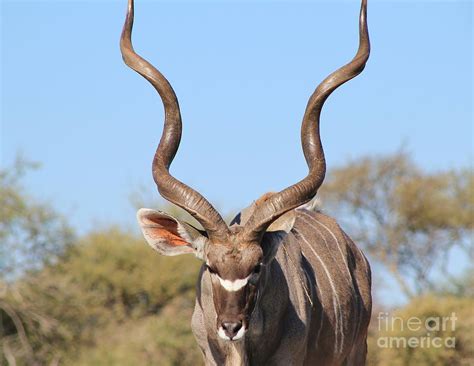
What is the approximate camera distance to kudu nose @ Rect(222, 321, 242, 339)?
566cm

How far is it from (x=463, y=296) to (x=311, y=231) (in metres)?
15.3

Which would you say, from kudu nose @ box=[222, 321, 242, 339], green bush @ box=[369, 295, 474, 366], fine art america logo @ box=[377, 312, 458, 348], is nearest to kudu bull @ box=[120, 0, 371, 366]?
kudu nose @ box=[222, 321, 242, 339]

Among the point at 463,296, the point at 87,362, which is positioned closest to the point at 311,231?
the point at 87,362

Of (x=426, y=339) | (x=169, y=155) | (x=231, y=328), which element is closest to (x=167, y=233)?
(x=169, y=155)

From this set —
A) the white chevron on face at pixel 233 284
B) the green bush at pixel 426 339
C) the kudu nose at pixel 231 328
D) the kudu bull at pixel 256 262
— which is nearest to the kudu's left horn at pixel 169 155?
the kudu bull at pixel 256 262

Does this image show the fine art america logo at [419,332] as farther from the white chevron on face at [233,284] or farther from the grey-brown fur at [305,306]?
the white chevron on face at [233,284]

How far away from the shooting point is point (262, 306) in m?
6.20

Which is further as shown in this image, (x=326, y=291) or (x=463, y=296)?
(x=463, y=296)

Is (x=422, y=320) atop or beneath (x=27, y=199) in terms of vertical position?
beneath

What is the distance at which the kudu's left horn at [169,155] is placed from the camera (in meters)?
5.99

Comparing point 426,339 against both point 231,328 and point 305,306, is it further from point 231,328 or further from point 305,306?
point 231,328

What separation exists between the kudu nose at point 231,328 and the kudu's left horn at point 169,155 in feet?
1.51

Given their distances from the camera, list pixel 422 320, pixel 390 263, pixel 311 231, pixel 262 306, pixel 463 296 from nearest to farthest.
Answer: pixel 262 306 → pixel 311 231 → pixel 422 320 → pixel 463 296 → pixel 390 263

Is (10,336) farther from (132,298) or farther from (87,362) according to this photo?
(132,298)
